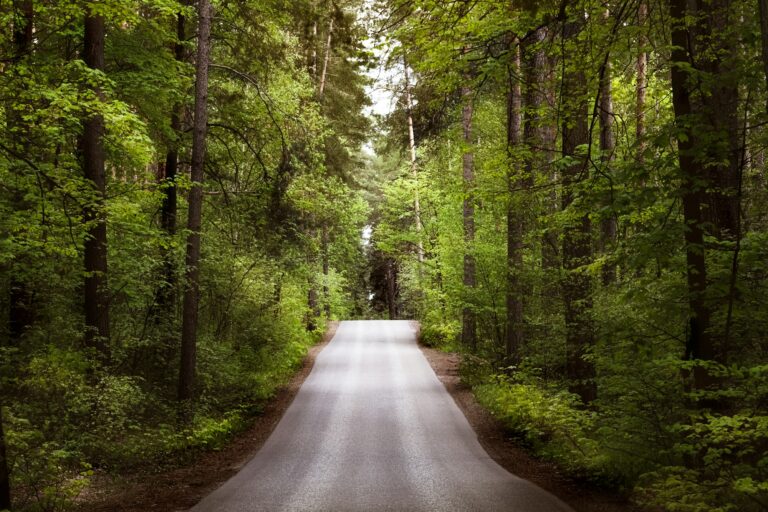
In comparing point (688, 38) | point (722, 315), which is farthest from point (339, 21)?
point (722, 315)

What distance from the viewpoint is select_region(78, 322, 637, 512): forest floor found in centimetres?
728

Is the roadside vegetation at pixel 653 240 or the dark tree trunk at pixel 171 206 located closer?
the roadside vegetation at pixel 653 240

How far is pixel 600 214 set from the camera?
6.56 meters

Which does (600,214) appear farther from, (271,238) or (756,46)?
(271,238)

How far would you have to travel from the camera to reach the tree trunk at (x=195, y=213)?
12062 mm

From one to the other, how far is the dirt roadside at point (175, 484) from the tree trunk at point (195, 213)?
1833 millimetres

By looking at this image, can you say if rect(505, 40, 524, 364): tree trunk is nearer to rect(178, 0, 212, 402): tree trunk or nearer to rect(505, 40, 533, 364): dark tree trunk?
rect(505, 40, 533, 364): dark tree trunk

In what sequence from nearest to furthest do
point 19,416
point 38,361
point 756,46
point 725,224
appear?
point 756,46
point 725,224
point 19,416
point 38,361

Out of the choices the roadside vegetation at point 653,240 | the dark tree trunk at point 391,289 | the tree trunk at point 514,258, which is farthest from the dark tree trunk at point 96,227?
the dark tree trunk at point 391,289

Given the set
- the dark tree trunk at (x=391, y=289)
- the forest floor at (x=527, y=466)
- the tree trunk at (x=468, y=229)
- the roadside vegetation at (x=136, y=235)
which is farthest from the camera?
the dark tree trunk at (x=391, y=289)

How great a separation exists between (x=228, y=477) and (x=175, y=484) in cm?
79

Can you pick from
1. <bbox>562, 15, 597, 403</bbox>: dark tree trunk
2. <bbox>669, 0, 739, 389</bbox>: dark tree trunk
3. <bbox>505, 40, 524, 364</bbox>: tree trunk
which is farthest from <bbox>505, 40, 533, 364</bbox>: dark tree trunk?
<bbox>669, 0, 739, 389</bbox>: dark tree trunk

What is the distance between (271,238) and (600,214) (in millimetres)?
10571

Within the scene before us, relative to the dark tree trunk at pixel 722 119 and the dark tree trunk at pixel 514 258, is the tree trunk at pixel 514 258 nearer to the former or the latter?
the dark tree trunk at pixel 514 258
